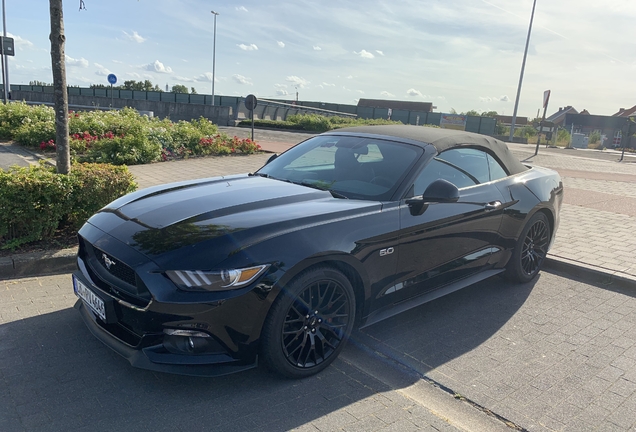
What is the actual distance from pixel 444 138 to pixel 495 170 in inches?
30.7

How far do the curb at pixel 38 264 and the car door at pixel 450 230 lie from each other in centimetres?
323

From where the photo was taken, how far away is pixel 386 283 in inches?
138

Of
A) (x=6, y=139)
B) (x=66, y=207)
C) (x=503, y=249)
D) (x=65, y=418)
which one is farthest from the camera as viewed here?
(x=6, y=139)

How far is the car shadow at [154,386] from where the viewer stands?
2.64 metres

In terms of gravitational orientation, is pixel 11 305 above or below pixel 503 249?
below

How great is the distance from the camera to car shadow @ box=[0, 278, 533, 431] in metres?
2.64

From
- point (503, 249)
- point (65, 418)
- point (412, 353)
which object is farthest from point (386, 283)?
point (65, 418)

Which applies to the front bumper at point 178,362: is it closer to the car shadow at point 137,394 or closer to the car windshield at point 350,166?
the car shadow at point 137,394

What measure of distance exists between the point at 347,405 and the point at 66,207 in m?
3.78

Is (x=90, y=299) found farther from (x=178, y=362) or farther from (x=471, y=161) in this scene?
(x=471, y=161)

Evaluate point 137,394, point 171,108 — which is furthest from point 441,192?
point 171,108

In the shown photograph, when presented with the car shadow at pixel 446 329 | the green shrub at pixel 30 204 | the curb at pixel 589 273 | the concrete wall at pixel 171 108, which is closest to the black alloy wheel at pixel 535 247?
the car shadow at pixel 446 329

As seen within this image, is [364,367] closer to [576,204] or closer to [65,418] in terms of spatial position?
[65,418]

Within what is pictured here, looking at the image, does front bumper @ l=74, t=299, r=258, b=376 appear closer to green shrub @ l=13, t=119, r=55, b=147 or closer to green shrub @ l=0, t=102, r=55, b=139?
green shrub @ l=13, t=119, r=55, b=147
